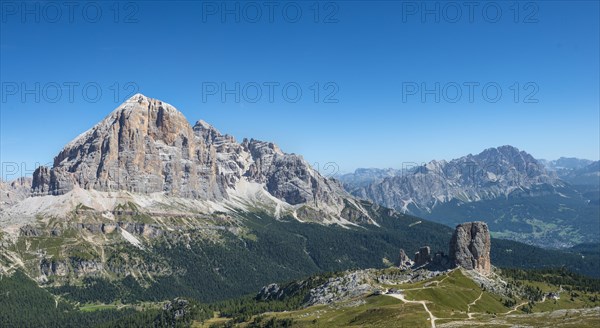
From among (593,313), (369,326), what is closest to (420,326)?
(369,326)

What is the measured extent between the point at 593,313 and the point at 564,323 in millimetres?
23069

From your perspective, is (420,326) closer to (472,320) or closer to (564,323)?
(472,320)

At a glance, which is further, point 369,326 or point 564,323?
point 369,326

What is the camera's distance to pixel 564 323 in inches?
7057

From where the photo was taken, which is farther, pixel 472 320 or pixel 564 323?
pixel 472 320

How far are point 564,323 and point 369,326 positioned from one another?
6445cm

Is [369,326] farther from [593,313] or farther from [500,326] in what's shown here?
[593,313]

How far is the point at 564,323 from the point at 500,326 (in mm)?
20015

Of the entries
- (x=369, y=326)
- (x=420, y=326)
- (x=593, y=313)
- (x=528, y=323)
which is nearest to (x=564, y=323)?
(x=528, y=323)

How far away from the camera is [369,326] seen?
649 ft

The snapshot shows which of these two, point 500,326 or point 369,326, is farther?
point 369,326

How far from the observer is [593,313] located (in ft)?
637

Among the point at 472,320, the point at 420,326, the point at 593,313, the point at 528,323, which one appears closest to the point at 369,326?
the point at 420,326

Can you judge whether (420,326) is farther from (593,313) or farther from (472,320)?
(593,313)
